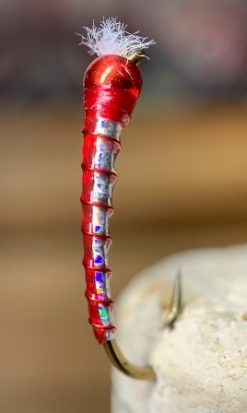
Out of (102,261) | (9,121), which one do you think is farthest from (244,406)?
(9,121)

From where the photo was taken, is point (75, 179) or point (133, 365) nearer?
point (133, 365)

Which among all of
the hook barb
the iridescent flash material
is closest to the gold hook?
the hook barb

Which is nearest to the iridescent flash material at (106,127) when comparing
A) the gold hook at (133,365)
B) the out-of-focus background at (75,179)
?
the gold hook at (133,365)

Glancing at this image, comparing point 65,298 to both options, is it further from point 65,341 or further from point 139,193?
point 139,193

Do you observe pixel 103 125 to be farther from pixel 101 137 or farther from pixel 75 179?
pixel 75 179

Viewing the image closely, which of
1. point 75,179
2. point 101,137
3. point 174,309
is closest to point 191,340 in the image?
point 174,309

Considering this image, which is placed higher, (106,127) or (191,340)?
A: (106,127)

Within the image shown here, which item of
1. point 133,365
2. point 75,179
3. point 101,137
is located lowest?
point 133,365
